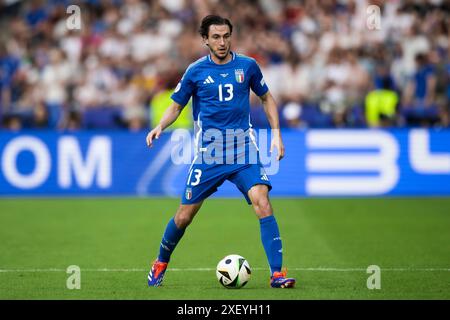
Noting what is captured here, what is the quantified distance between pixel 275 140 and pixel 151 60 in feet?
41.2

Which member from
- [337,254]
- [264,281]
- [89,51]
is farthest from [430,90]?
[264,281]

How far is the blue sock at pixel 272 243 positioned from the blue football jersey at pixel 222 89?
0.93 metres

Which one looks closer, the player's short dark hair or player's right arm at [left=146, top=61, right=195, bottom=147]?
the player's short dark hair

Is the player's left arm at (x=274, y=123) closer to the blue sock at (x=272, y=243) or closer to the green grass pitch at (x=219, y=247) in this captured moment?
the blue sock at (x=272, y=243)

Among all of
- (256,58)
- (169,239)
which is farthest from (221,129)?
(256,58)

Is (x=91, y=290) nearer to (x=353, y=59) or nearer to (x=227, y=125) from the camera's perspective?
(x=227, y=125)

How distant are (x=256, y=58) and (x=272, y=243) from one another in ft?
41.2

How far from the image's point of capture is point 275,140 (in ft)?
29.2

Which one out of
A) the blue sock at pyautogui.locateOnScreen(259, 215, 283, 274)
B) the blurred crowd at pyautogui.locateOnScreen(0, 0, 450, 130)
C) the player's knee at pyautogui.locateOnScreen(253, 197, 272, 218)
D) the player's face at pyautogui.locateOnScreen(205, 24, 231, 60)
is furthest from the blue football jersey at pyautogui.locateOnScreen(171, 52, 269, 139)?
the blurred crowd at pyautogui.locateOnScreen(0, 0, 450, 130)

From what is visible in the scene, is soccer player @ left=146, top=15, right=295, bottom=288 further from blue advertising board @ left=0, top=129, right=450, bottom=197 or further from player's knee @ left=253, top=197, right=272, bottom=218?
blue advertising board @ left=0, top=129, right=450, bottom=197

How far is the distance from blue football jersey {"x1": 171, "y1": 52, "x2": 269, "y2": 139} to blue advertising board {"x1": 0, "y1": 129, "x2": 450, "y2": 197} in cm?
895

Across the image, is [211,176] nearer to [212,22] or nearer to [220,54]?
[220,54]

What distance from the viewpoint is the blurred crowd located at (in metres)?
19.6

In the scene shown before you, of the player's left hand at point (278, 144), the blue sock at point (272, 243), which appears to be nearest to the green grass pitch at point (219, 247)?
the blue sock at point (272, 243)
